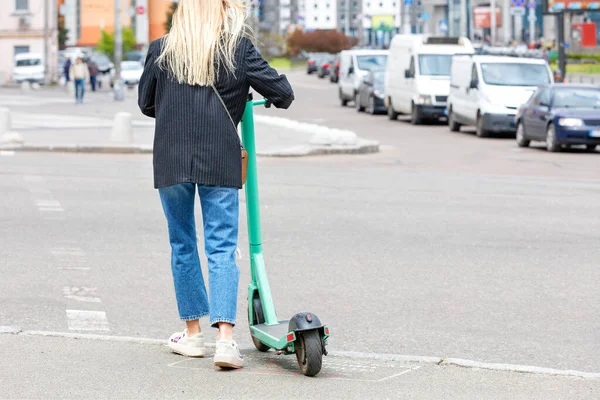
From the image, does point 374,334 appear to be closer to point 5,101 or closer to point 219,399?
point 219,399

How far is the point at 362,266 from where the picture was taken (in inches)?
388

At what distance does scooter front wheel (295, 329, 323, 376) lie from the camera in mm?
5781

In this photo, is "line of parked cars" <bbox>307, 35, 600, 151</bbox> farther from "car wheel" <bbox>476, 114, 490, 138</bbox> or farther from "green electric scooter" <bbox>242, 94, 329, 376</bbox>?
"green electric scooter" <bbox>242, 94, 329, 376</bbox>

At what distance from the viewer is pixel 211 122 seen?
5.93 m

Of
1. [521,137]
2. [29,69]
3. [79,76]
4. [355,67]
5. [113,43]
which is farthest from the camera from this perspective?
[113,43]

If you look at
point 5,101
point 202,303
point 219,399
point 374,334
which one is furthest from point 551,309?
point 5,101

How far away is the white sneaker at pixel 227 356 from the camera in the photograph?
5898 millimetres

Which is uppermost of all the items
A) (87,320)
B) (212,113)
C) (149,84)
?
(149,84)

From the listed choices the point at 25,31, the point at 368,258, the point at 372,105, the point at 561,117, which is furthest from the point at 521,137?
the point at 25,31

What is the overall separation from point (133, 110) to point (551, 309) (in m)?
36.2

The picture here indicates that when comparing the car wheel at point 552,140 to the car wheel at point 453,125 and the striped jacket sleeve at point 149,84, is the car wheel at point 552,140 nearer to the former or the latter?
the car wheel at point 453,125

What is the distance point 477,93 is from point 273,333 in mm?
25097

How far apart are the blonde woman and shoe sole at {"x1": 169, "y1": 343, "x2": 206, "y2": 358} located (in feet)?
1.05

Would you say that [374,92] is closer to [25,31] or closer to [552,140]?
[552,140]
